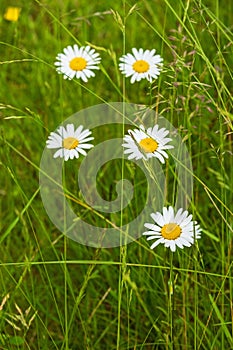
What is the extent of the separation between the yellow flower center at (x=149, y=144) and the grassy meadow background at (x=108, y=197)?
52 millimetres

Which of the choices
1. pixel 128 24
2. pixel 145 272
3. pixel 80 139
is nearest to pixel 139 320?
pixel 145 272

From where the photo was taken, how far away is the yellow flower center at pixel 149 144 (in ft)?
3.15

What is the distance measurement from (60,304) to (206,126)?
46 cm

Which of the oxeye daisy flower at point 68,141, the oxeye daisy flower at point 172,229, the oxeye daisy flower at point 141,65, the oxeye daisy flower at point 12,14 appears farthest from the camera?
the oxeye daisy flower at point 12,14

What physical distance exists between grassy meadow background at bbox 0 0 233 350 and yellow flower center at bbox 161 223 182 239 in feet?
0.15

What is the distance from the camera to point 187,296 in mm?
1085

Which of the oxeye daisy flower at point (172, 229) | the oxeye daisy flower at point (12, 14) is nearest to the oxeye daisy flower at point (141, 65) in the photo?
the oxeye daisy flower at point (172, 229)

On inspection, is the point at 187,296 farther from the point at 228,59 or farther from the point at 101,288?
the point at 228,59

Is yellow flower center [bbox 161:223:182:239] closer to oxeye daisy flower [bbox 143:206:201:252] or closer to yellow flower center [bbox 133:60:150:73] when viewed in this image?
oxeye daisy flower [bbox 143:206:201:252]

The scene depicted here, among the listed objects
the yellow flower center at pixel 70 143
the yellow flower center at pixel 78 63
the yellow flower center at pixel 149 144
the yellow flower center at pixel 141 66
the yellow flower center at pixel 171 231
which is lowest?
the yellow flower center at pixel 171 231

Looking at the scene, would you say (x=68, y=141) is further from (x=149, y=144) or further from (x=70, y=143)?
(x=149, y=144)

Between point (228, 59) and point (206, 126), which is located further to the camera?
point (228, 59)

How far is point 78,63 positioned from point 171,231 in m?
0.47

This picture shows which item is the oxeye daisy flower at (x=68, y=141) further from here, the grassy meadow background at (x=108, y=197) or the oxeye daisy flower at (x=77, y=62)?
the oxeye daisy flower at (x=77, y=62)
